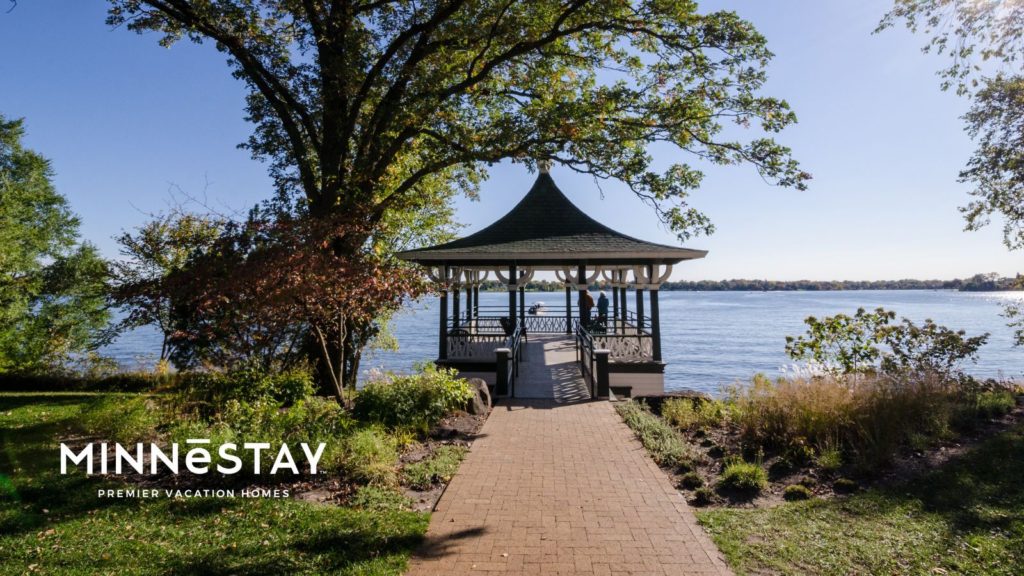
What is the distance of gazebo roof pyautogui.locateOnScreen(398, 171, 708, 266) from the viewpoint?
1452 centimetres

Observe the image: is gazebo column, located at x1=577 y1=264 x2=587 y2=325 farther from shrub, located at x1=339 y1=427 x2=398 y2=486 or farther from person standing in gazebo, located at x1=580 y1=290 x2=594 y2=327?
shrub, located at x1=339 y1=427 x2=398 y2=486

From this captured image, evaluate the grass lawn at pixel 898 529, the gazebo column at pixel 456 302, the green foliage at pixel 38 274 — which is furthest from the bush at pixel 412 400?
the green foliage at pixel 38 274

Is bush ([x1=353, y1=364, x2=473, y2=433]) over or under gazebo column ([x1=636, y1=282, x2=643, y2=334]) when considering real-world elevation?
under

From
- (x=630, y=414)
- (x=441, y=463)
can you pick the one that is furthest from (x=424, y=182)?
(x=441, y=463)

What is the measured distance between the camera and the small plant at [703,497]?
559 cm

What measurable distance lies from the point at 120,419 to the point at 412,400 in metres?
3.99

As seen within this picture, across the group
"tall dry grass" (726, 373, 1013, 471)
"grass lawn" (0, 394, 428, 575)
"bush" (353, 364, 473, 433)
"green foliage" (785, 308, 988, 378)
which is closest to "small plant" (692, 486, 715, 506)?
"tall dry grass" (726, 373, 1013, 471)

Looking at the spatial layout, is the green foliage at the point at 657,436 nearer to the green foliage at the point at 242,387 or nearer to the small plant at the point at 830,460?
the small plant at the point at 830,460

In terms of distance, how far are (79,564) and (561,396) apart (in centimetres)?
868

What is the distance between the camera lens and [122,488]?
19.1ft

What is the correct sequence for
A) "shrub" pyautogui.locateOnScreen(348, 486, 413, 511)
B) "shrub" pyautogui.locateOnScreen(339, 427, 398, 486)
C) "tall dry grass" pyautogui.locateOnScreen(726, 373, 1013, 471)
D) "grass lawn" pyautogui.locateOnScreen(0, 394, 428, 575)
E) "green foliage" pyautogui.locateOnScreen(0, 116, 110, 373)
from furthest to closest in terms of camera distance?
"green foliage" pyautogui.locateOnScreen(0, 116, 110, 373), "tall dry grass" pyautogui.locateOnScreen(726, 373, 1013, 471), "shrub" pyautogui.locateOnScreen(339, 427, 398, 486), "shrub" pyautogui.locateOnScreen(348, 486, 413, 511), "grass lawn" pyautogui.locateOnScreen(0, 394, 428, 575)

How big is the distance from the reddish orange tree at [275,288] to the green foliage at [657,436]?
453 cm

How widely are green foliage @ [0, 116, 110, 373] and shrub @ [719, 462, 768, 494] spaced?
59.1 ft

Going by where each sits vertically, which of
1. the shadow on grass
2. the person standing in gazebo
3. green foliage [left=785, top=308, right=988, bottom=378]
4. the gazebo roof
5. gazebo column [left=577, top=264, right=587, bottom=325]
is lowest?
the shadow on grass
